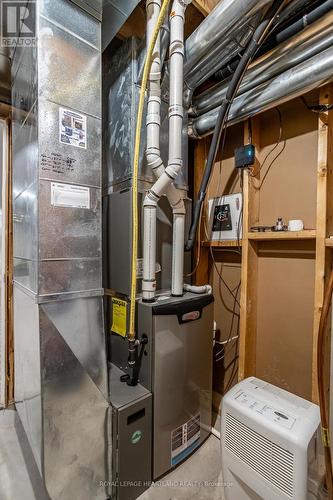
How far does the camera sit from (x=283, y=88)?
1.33 metres

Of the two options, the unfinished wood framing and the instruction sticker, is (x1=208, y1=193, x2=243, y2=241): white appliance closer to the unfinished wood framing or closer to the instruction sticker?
the unfinished wood framing

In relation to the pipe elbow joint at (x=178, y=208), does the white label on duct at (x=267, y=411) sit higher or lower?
lower

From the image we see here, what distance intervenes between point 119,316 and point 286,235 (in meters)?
1.17

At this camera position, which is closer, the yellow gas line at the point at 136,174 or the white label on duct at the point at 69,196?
the white label on duct at the point at 69,196

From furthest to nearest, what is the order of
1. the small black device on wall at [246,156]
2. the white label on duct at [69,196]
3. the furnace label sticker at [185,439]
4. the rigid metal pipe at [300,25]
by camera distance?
1. the small black device on wall at [246,156]
2. the furnace label sticker at [185,439]
3. the rigid metal pipe at [300,25]
4. the white label on duct at [69,196]

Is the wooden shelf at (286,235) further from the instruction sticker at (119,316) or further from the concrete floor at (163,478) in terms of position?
the concrete floor at (163,478)

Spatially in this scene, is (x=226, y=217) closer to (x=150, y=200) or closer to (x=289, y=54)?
(x=150, y=200)

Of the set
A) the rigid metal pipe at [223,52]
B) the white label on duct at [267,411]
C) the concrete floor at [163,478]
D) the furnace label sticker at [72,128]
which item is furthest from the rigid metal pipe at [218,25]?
the concrete floor at [163,478]

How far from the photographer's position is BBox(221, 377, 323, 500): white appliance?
37.5 inches

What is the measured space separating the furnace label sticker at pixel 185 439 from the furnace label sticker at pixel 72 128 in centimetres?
169

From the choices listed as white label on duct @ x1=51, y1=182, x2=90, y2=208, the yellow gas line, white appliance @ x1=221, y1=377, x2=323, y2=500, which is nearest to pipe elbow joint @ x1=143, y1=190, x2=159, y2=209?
the yellow gas line

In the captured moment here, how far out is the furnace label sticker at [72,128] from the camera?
1081 millimetres

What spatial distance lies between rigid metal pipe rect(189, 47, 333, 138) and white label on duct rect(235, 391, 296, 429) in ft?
5.31

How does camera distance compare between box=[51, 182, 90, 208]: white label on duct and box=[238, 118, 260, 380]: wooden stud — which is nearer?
box=[51, 182, 90, 208]: white label on duct
